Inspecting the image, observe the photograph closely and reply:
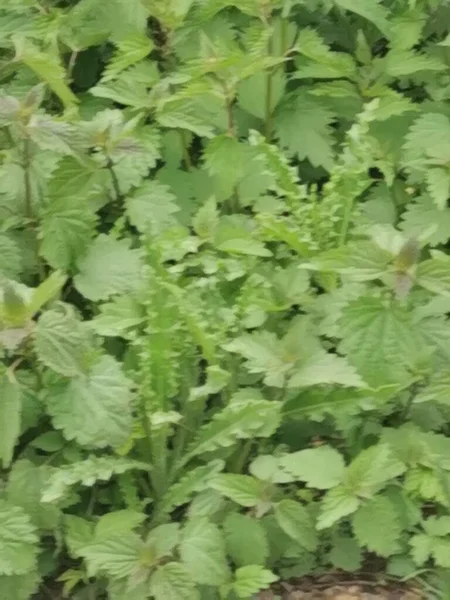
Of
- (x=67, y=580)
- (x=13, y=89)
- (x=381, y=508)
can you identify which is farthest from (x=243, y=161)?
(x=67, y=580)

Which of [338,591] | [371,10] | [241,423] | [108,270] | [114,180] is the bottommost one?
[338,591]

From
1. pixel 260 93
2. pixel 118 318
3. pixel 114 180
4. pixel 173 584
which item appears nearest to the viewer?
pixel 173 584

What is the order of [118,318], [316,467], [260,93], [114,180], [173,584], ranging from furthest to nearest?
[260,93], [114,180], [118,318], [316,467], [173,584]

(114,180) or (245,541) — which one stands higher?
(114,180)

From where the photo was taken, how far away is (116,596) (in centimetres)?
122

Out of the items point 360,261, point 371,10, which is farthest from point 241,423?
point 371,10

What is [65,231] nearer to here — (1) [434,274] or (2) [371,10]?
(1) [434,274]

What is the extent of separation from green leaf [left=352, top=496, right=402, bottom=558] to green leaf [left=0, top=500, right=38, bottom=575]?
475 mm

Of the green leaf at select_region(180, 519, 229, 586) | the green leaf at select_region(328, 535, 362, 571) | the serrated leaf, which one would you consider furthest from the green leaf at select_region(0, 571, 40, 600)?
the serrated leaf

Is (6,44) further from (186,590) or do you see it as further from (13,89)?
(186,590)

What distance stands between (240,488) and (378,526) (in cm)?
21

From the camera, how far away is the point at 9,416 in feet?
4.09

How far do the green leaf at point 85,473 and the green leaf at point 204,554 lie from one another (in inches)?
5.9

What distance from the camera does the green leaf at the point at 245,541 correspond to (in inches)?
49.7
